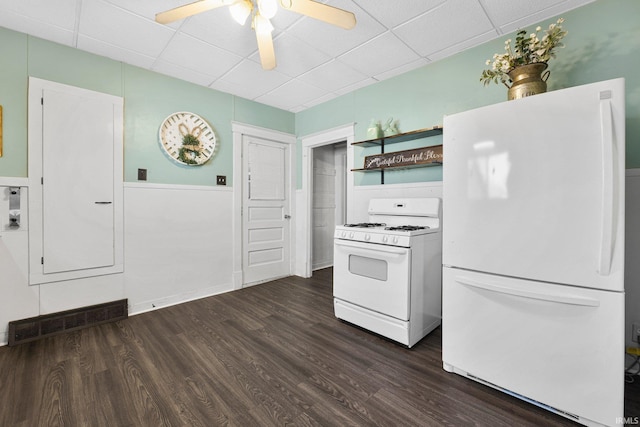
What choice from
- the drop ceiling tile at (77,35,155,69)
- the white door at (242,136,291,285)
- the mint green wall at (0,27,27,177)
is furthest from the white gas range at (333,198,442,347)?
the mint green wall at (0,27,27,177)

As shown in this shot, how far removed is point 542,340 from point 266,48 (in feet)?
7.90

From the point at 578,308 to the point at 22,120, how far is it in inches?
160

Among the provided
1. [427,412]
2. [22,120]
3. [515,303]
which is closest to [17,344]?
[22,120]

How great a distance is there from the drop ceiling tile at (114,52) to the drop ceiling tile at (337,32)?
1.55 metres

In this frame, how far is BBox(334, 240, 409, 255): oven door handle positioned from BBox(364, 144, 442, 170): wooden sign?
1.05 meters

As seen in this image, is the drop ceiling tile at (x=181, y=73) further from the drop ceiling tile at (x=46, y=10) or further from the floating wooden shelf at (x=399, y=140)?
the floating wooden shelf at (x=399, y=140)

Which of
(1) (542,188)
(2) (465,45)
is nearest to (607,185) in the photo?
(1) (542,188)

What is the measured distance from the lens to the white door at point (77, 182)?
2.34 metres

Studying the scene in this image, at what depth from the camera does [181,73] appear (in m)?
2.94

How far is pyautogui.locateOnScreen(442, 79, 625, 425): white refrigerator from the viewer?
1.25 meters

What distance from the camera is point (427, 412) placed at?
147 centimetres

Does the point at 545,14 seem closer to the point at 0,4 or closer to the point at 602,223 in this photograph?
the point at 602,223

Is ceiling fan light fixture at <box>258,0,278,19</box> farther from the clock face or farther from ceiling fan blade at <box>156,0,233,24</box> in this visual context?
the clock face

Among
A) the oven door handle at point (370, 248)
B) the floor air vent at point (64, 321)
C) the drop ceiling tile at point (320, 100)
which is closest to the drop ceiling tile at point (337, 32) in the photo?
the drop ceiling tile at point (320, 100)
